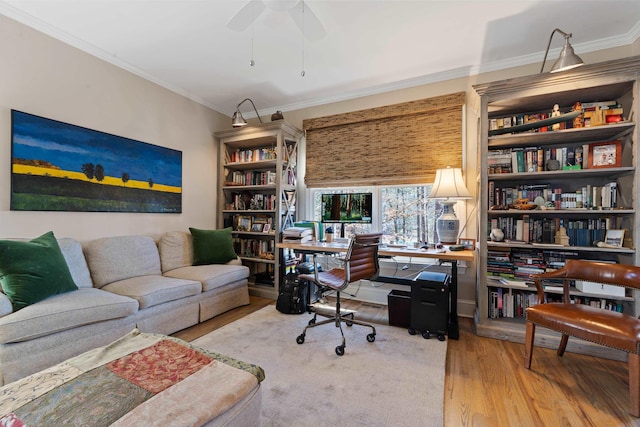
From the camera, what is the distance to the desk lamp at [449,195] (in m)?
2.71

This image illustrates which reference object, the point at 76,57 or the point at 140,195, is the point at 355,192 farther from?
the point at 76,57

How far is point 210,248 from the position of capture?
335cm

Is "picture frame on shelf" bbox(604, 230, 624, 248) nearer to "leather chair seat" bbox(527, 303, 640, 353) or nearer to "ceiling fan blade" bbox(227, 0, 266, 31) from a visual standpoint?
"leather chair seat" bbox(527, 303, 640, 353)

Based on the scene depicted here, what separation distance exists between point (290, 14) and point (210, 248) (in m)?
2.55

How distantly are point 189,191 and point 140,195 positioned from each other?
25.5 inches

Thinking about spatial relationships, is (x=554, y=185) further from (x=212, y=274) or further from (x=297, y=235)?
(x=212, y=274)

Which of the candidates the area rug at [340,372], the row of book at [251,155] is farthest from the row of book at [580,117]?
the row of book at [251,155]

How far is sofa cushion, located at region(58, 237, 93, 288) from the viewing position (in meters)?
2.34

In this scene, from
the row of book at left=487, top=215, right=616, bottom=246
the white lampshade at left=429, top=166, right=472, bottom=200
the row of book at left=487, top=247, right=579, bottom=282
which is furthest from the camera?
the white lampshade at left=429, top=166, right=472, bottom=200

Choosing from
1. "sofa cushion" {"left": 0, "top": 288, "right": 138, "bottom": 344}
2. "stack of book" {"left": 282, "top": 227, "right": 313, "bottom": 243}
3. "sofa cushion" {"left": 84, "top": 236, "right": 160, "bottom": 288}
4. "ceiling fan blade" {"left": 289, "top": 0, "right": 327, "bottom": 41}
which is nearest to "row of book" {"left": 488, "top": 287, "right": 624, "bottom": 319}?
"stack of book" {"left": 282, "top": 227, "right": 313, "bottom": 243}

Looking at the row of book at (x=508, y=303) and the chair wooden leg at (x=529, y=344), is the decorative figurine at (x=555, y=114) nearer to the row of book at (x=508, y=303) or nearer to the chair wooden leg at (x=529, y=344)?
the row of book at (x=508, y=303)

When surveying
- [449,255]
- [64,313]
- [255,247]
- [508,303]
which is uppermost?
[449,255]

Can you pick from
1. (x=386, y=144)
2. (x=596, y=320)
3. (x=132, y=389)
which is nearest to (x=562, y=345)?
(x=596, y=320)

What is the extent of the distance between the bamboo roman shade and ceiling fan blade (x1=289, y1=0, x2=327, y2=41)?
4.68 feet
